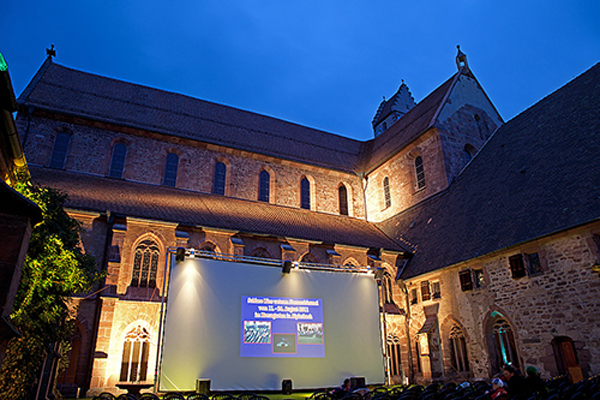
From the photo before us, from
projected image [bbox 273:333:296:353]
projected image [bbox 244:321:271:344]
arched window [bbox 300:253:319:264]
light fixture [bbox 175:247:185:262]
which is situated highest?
arched window [bbox 300:253:319:264]

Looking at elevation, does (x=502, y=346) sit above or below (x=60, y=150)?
below

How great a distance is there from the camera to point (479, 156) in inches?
857

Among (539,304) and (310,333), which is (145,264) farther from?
(539,304)

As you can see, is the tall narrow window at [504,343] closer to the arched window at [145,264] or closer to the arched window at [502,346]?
the arched window at [502,346]

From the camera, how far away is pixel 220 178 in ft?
74.9

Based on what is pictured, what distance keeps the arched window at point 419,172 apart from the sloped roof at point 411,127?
118cm

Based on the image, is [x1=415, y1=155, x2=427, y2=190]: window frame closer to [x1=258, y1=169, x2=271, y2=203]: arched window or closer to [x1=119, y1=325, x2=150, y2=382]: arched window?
[x1=258, y1=169, x2=271, y2=203]: arched window

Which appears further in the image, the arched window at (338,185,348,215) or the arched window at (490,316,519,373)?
the arched window at (338,185,348,215)

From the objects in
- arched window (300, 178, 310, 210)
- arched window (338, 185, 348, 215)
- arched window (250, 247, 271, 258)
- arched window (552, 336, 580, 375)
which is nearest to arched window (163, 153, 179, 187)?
arched window (250, 247, 271, 258)

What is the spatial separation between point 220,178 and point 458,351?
13.9m

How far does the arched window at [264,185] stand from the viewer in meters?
23.5

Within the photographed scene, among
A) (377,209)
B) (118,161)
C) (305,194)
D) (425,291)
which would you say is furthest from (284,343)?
(377,209)

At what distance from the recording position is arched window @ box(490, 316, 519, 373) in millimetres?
14273

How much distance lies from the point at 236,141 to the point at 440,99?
11.7 m
